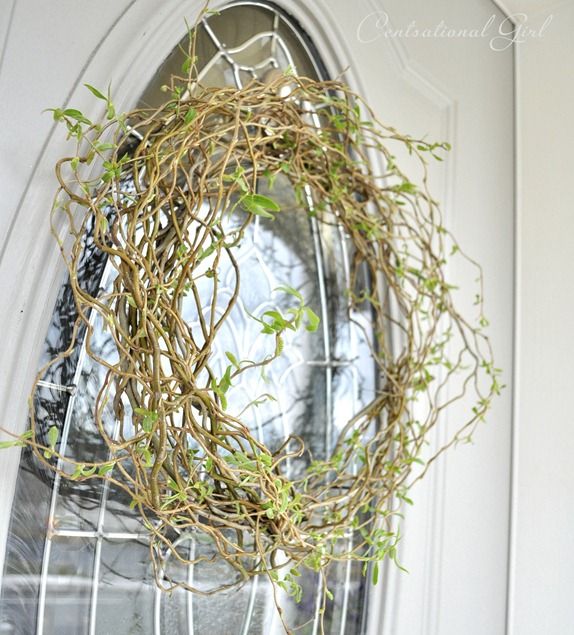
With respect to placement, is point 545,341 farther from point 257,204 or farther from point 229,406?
point 257,204

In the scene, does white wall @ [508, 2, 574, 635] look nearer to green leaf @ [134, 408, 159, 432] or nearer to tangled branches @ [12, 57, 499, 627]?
tangled branches @ [12, 57, 499, 627]

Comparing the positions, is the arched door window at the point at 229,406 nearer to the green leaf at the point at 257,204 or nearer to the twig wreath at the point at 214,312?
the twig wreath at the point at 214,312

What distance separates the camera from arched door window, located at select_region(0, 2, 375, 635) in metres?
1.05

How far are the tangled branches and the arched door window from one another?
28 millimetres

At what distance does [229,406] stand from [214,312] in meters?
0.32

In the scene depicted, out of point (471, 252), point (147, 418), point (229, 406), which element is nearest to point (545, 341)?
point (471, 252)

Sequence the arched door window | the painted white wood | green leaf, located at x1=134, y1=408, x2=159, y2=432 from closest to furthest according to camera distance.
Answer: green leaf, located at x1=134, y1=408, x2=159, y2=432 → the arched door window → the painted white wood

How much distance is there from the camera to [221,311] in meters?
1.29

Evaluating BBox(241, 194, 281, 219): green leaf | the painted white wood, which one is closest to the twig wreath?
BBox(241, 194, 281, 219): green leaf

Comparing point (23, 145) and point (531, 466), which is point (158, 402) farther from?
point (531, 466)

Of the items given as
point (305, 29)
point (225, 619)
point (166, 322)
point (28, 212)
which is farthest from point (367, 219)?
point (225, 619)

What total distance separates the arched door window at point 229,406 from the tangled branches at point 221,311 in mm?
28

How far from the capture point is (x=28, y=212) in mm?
1011

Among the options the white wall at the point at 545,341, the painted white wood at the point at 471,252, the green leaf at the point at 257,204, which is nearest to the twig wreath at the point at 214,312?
the green leaf at the point at 257,204
